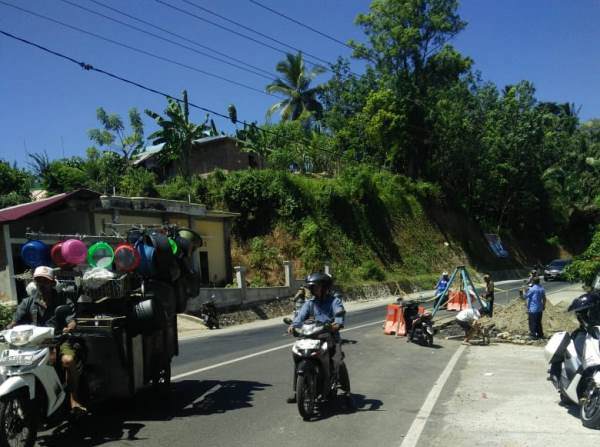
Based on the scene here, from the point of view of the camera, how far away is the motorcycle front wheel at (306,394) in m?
6.53

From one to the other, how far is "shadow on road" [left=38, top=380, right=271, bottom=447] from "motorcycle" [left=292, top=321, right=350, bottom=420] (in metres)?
1.18

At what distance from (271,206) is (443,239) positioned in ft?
67.4

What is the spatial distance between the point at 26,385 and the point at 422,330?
413 inches

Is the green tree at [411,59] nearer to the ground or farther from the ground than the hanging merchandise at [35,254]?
farther from the ground

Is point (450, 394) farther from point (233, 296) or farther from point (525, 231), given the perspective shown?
point (525, 231)

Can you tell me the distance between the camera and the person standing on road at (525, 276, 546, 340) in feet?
45.6

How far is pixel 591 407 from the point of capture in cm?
628

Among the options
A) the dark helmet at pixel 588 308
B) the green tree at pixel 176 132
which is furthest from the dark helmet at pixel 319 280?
the green tree at pixel 176 132

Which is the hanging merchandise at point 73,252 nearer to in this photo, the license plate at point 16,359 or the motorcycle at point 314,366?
the license plate at point 16,359

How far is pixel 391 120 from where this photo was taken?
4669 centimetres

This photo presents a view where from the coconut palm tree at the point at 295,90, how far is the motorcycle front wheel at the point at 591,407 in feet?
169

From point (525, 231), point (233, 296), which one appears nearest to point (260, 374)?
point (233, 296)

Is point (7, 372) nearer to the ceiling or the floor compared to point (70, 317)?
nearer to the floor

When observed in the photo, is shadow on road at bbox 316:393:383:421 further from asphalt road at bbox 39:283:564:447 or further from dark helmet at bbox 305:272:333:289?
dark helmet at bbox 305:272:333:289
